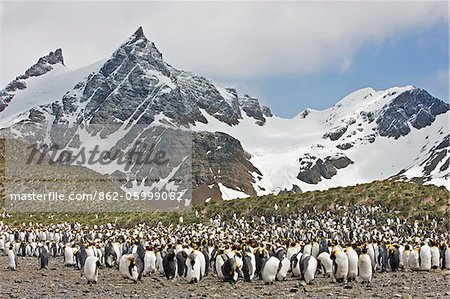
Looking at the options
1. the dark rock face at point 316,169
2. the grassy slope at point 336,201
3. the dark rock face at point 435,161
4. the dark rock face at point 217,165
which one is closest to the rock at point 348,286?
the grassy slope at point 336,201

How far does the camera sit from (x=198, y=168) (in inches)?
5428

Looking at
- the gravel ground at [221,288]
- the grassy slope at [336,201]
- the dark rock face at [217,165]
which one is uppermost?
the dark rock face at [217,165]

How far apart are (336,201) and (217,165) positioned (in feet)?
368

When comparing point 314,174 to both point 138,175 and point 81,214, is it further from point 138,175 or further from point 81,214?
point 81,214

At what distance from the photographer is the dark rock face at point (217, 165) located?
133375 mm

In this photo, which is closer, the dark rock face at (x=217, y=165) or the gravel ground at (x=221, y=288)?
the gravel ground at (x=221, y=288)

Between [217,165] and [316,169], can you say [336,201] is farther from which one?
[316,169]

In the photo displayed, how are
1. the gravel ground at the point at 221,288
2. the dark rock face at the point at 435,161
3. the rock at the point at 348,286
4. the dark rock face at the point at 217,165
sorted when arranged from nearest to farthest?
the gravel ground at the point at 221,288, the rock at the point at 348,286, the dark rock face at the point at 217,165, the dark rock face at the point at 435,161

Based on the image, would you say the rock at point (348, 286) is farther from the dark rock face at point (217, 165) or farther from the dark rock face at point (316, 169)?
the dark rock face at point (316, 169)

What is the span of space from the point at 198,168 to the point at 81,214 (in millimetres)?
92535

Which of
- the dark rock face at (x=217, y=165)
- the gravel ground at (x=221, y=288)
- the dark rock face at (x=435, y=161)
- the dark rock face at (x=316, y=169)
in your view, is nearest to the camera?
the gravel ground at (x=221, y=288)

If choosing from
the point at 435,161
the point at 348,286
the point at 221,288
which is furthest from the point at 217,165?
the point at 348,286

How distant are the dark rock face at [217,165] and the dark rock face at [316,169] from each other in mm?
21990

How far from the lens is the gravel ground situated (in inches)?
480
